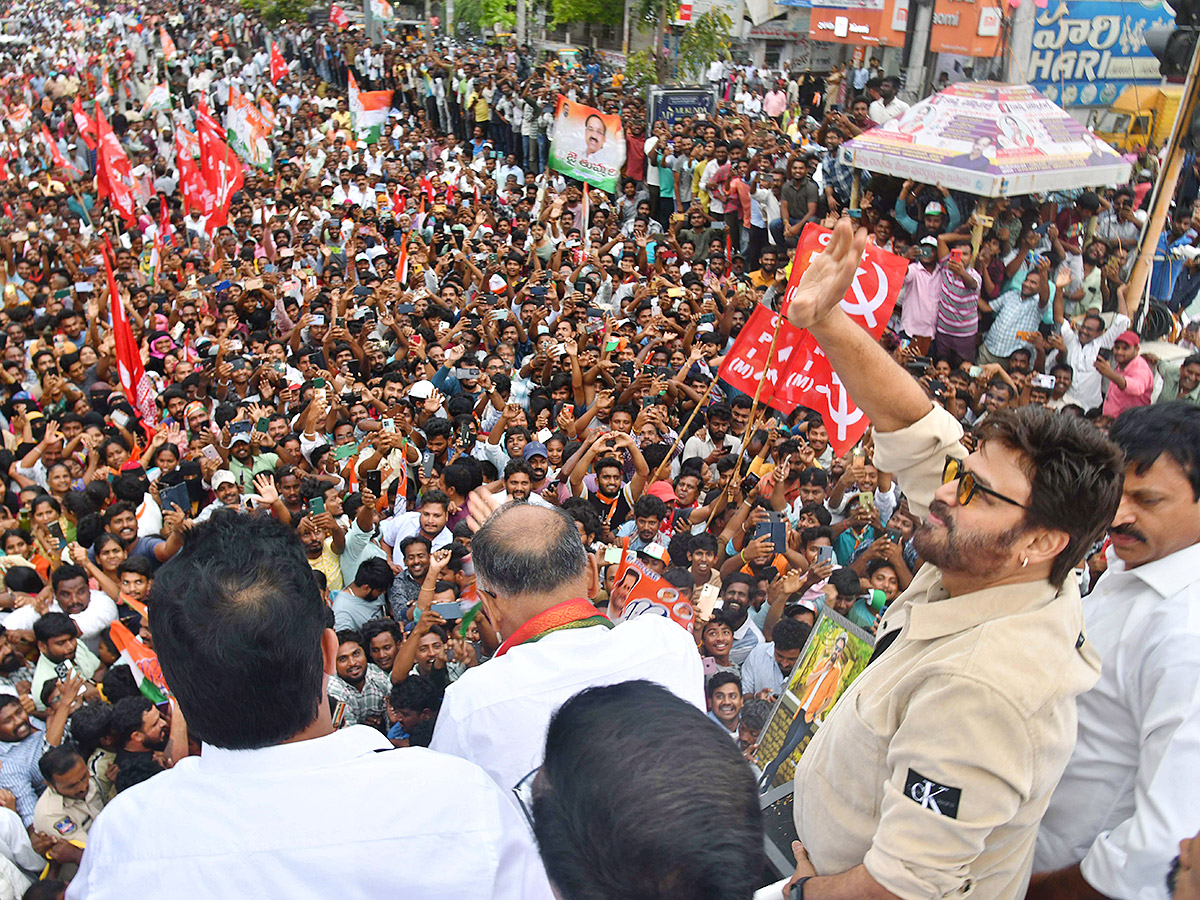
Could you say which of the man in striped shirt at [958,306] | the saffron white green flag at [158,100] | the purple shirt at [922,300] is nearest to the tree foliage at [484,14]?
the saffron white green flag at [158,100]

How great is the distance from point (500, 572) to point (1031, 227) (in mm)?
7273

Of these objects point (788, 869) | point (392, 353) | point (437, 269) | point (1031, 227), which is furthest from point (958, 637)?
point (437, 269)

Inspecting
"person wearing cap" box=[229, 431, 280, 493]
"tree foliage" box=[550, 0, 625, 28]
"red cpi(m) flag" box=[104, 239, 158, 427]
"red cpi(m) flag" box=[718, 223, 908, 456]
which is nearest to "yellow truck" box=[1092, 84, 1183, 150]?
"red cpi(m) flag" box=[718, 223, 908, 456]

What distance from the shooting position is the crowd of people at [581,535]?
1.27 m

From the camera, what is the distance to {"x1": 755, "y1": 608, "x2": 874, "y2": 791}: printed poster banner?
2.18 meters

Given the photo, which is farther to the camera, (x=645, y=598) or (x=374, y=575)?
(x=374, y=575)

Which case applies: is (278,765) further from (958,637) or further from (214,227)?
(214,227)

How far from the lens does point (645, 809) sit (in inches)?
40.4

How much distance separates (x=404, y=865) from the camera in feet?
4.04

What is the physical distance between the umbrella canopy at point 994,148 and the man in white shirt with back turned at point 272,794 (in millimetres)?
7062

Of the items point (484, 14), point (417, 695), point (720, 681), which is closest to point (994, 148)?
point (720, 681)

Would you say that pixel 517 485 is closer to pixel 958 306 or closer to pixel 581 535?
pixel 581 535

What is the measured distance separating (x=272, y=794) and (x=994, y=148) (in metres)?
7.70

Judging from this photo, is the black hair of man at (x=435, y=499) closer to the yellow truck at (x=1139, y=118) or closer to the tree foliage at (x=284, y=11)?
the yellow truck at (x=1139, y=118)
